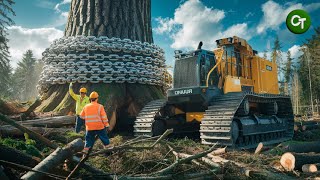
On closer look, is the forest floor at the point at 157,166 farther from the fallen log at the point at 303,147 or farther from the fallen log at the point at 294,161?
the fallen log at the point at 303,147

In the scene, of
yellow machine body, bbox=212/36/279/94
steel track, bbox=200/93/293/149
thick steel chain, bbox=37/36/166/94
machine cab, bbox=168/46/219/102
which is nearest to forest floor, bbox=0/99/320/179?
steel track, bbox=200/93/293/149

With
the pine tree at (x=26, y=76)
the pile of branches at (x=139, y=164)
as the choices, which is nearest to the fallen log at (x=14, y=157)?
the pile of branches at (x=139, y=164)

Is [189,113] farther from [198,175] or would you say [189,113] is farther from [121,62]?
[198,175]

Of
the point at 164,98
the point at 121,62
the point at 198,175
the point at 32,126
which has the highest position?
the point at 121,62

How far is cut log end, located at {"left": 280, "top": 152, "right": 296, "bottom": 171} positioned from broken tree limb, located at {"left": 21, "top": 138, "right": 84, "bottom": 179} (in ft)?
11.8

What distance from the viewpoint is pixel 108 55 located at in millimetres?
7953

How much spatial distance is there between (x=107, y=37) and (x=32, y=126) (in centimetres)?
303

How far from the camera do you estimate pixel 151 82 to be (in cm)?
857

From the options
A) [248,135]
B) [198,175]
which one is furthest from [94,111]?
[248,135]

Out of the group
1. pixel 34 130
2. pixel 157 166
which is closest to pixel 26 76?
pixel 34 130

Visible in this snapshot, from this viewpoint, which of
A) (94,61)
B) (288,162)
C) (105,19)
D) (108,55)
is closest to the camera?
(288,162)

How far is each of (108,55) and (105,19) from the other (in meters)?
1.04

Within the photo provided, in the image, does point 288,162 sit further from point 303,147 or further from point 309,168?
point 303,147

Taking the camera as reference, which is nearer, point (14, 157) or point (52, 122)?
point (14, 157)
